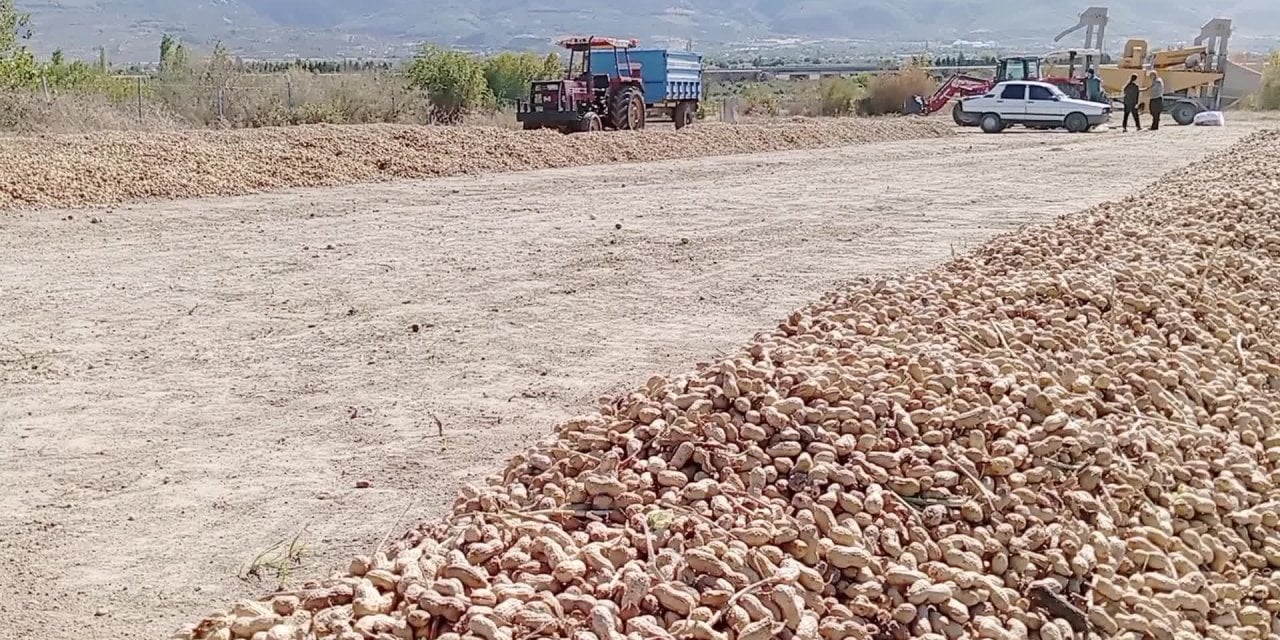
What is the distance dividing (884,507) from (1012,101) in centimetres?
2965

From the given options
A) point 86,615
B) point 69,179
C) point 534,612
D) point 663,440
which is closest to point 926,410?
point 663,440

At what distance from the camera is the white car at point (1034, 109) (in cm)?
3056

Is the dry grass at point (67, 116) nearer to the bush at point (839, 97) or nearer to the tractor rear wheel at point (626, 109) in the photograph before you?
the tractor rear wheel at point (626, 109)

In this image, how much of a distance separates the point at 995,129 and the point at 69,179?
23.8 meters

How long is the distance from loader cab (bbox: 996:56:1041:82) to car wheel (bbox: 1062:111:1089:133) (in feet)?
20.4

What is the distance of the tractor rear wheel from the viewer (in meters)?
23.5

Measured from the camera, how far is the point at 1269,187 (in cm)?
1080

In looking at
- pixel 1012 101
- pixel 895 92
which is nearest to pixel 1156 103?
pixel 1012 101

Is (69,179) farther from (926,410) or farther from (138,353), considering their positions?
(926,410)

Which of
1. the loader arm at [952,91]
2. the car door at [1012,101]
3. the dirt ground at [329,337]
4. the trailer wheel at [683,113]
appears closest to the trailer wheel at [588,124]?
the trailer wheel at [683,113]

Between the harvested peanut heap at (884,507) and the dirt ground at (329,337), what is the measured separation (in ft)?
3.22

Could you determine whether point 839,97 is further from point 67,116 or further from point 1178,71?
point 67,116

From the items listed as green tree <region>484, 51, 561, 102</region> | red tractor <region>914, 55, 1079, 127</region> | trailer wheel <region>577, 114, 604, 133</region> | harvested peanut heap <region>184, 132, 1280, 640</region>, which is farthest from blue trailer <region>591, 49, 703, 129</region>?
harvested peanut heap <region>184, 132, 1280, 640</region>

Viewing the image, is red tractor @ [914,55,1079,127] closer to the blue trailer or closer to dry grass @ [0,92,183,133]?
the blue trailer
